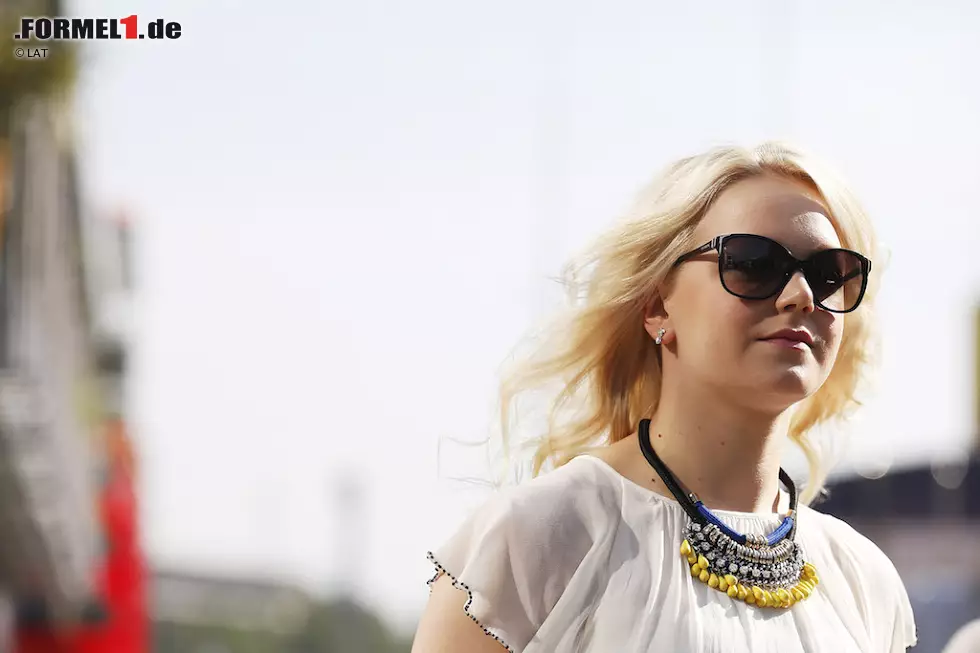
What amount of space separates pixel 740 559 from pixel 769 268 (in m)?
0.52

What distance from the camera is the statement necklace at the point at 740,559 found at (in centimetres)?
265

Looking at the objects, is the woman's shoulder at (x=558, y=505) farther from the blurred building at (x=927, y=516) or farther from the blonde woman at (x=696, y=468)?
the blurred building at (x=927, y=516)

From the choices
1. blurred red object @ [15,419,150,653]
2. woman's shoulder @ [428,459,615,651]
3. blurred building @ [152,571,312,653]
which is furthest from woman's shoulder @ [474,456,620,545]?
blurred building @ [152,571,312,653]

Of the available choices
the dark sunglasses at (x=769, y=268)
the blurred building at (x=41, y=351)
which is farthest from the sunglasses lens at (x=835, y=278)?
the blurred building at (x=41, y=351)

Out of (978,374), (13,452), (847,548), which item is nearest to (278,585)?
(978,374)

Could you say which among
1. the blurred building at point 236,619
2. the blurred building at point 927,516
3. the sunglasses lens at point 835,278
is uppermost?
the sunglasses lens at point 835,278

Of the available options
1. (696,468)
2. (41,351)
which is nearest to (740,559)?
(696,468)

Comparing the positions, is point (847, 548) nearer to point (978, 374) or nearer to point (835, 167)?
point (835, 167)

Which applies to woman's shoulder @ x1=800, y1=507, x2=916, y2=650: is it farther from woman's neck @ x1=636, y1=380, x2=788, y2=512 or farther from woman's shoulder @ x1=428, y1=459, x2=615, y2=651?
woman's shoulder @ x1=428, y1=459, x2=615, y2=651

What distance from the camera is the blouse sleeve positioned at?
8.41 ft

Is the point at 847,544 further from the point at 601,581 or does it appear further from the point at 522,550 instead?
the point at 522,550

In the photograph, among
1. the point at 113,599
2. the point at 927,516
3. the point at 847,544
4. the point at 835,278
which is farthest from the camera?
the point at 113,599

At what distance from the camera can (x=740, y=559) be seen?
8.81ft

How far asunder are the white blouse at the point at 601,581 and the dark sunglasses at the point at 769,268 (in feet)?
1.37
